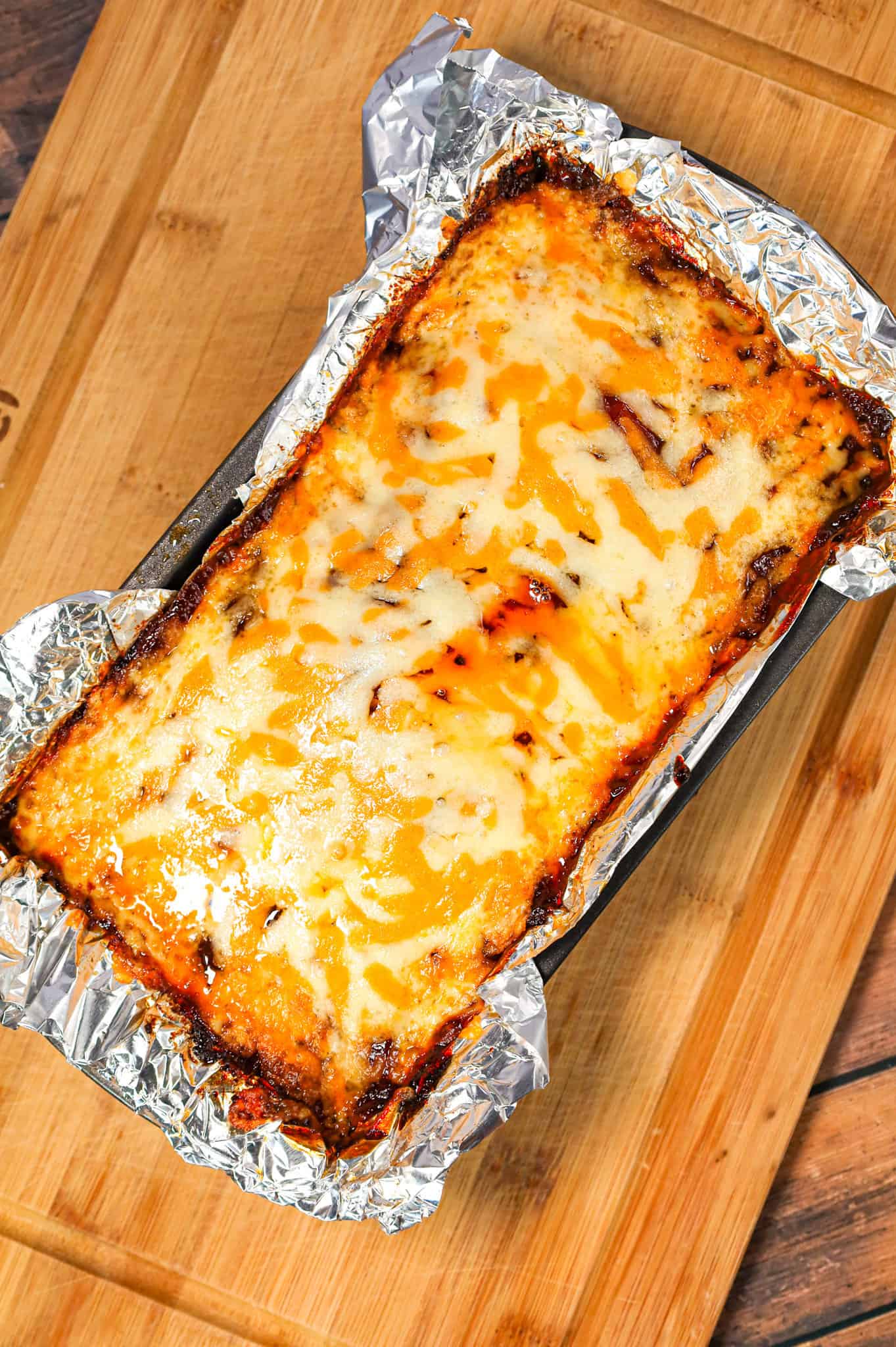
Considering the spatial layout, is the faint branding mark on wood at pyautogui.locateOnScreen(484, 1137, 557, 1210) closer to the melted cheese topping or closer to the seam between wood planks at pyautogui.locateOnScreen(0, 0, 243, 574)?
the melted cheese topping

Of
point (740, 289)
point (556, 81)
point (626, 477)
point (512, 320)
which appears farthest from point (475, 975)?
point (556, 81)

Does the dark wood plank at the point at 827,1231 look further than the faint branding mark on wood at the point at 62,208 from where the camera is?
Yes

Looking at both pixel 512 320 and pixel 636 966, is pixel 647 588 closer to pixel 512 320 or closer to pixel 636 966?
pixel 512 320

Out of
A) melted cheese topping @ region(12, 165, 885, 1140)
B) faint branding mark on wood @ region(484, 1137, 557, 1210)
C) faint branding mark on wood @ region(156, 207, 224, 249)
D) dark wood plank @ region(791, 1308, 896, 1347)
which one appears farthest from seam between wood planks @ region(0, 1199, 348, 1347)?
faint branding mark on wood @ region(156, 207, 224, 249)

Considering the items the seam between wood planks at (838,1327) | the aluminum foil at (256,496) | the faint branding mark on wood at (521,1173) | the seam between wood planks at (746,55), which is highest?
the seam between wood planks at (746,55)

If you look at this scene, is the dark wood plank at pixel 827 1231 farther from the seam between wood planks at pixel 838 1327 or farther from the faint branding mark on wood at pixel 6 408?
the faint branding mark on wood at pixel 6 408

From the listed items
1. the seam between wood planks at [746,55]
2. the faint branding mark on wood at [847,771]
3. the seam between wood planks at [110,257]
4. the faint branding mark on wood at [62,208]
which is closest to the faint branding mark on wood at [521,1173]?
the faint branding mark on wood at [847,771]
